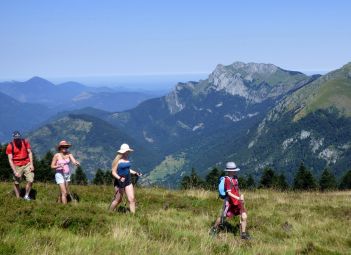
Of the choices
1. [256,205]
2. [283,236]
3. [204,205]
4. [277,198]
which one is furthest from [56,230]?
[277,198]

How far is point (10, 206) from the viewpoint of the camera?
40.3ft

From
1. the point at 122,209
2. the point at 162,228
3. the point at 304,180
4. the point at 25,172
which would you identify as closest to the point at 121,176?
the point at 122,209

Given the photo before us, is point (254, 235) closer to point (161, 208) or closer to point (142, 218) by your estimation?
point (142, 218)

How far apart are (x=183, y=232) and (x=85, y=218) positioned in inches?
97.6

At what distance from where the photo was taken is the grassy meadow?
334 inches

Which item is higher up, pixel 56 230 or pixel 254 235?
pixel 56 230

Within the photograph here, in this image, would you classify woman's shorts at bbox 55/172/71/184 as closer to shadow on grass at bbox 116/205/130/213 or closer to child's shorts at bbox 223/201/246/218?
shadow on grass at bbox 116/205/130/213

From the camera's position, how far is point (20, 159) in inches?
625

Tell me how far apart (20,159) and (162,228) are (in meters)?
7.14

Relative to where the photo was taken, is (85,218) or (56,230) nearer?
(56,230)

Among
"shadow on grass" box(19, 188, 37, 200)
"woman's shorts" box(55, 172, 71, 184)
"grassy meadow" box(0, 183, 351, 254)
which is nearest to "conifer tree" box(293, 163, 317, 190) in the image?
"grassy meadow" box(0, 183, 351, 254)

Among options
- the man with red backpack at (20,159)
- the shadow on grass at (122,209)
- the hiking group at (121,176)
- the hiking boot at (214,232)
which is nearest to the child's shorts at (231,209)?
the hiking group at (121,176)

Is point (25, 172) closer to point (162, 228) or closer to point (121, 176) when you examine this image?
point (121, 176)

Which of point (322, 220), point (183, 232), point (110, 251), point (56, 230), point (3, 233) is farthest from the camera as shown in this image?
point (322, 220)
